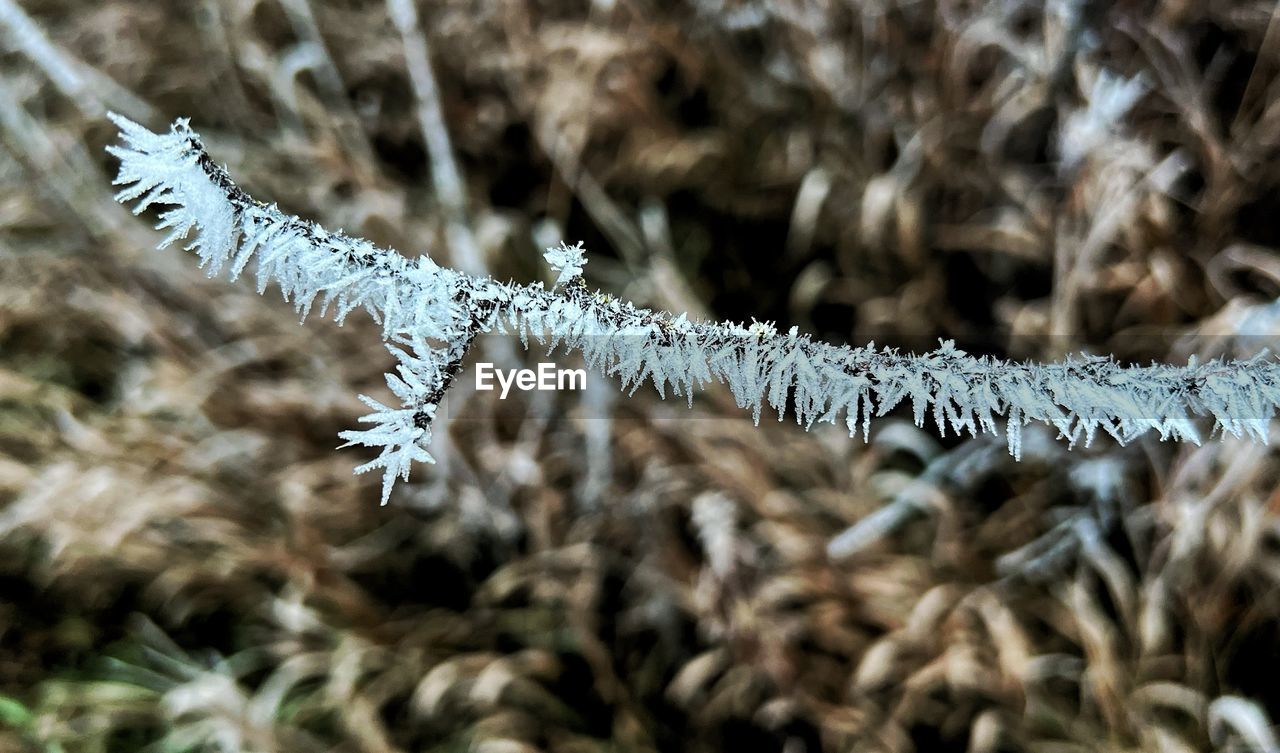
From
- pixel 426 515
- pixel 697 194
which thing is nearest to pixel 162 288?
pixel 426 515

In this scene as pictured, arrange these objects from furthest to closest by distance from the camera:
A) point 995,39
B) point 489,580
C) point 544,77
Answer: point 544,77, point 995,39, point 489,580

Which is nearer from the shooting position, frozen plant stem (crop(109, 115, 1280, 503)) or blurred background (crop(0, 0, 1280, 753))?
frozen plant stem (crop(109, 115, 1280, 503))

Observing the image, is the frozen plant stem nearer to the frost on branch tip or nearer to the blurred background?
the frost on branch tip

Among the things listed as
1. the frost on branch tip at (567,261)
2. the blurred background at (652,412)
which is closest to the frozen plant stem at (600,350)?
the frost on branch tip at (567,261)

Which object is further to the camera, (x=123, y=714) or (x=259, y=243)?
(x=123, y=714)

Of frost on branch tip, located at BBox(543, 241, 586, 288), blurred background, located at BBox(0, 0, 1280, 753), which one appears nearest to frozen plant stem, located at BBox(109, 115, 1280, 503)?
frost on branch tip, located at BBox(543, 241, 586, 288)

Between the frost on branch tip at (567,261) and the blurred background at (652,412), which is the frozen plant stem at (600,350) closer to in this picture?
the frost on branch tip at (567,261)

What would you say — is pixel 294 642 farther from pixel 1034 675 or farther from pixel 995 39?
pixel 995 39

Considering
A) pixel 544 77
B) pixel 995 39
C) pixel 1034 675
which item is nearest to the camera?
pixel 1034 675
